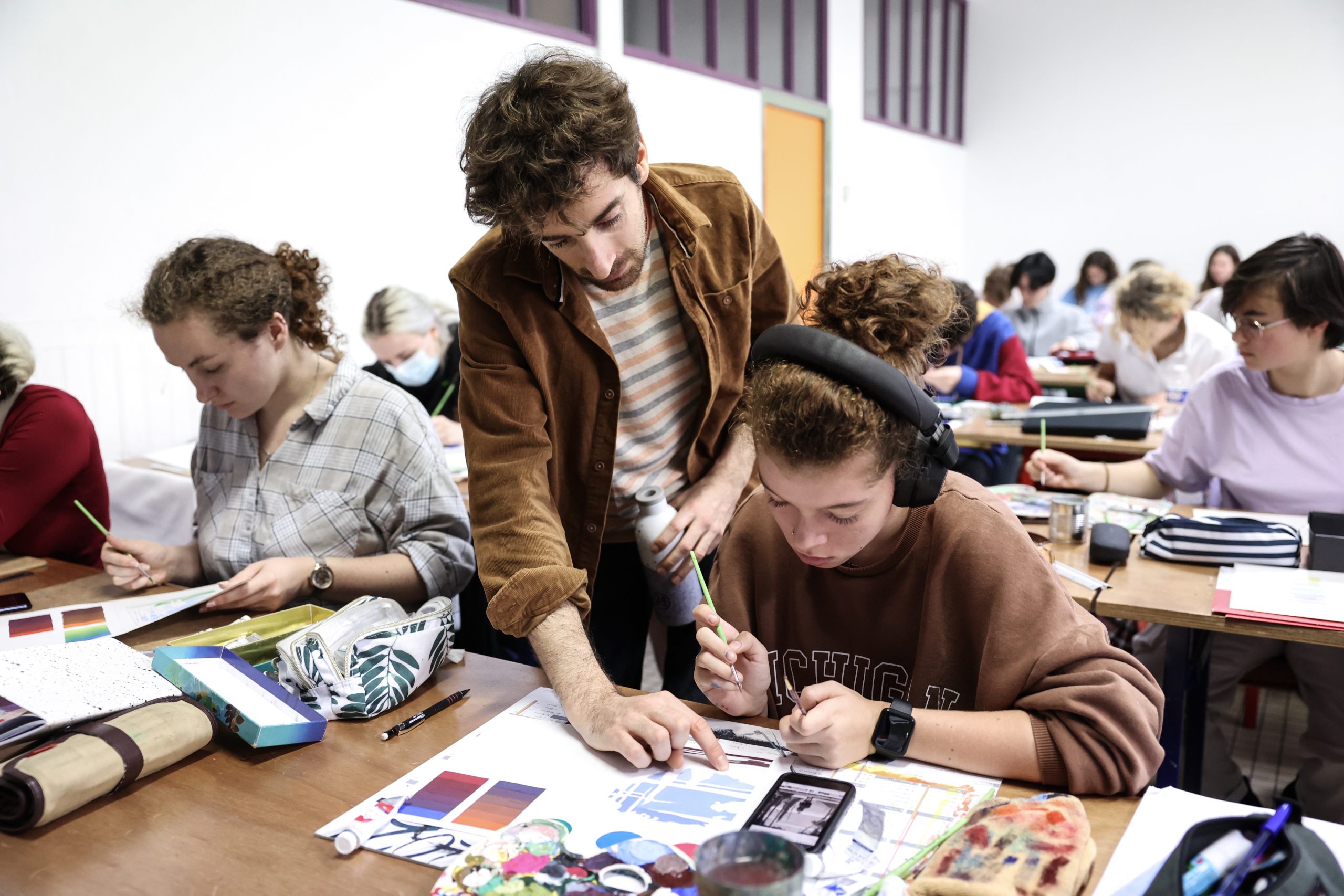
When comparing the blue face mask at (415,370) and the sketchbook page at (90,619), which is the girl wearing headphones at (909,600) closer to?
the sketchbook page at (90,619)

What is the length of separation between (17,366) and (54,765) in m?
1.56

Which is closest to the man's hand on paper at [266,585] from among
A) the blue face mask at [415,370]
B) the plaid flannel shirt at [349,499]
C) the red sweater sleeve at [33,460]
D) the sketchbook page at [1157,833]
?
the plaid flannel shirt at [349,499]

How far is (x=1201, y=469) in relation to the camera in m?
2.49

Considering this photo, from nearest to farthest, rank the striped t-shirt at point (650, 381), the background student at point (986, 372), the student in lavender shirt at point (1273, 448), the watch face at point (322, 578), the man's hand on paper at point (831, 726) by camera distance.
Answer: the man's hand on paper at point (831, 726) → the striped t-shirt at point (650, 381) → the watch face at point (322, 578) → the student in lavender shirt at point (1273, 448) → the background student at point (986, 372)

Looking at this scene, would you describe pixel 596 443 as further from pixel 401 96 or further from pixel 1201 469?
pixel 401 96

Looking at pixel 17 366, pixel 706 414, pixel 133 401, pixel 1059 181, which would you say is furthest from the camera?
pixel 1059 181

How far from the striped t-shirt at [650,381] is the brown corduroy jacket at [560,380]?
31 mm

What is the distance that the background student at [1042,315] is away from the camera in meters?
7.25

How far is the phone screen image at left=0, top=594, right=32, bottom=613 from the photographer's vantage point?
1802 millimetres

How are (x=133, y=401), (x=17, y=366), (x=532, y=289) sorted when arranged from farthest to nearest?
(x=133, y=401)
(x=17, y=366)
(x=532, y=289)

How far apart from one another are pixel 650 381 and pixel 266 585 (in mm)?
747

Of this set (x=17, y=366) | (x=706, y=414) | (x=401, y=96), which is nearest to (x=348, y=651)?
(x=706, y=414)

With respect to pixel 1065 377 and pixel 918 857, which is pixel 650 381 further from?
pixel 1065 377

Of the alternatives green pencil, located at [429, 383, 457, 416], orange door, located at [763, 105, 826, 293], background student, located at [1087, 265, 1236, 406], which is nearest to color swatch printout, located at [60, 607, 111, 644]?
green pencil, located at [429, 383, 457, 416]
